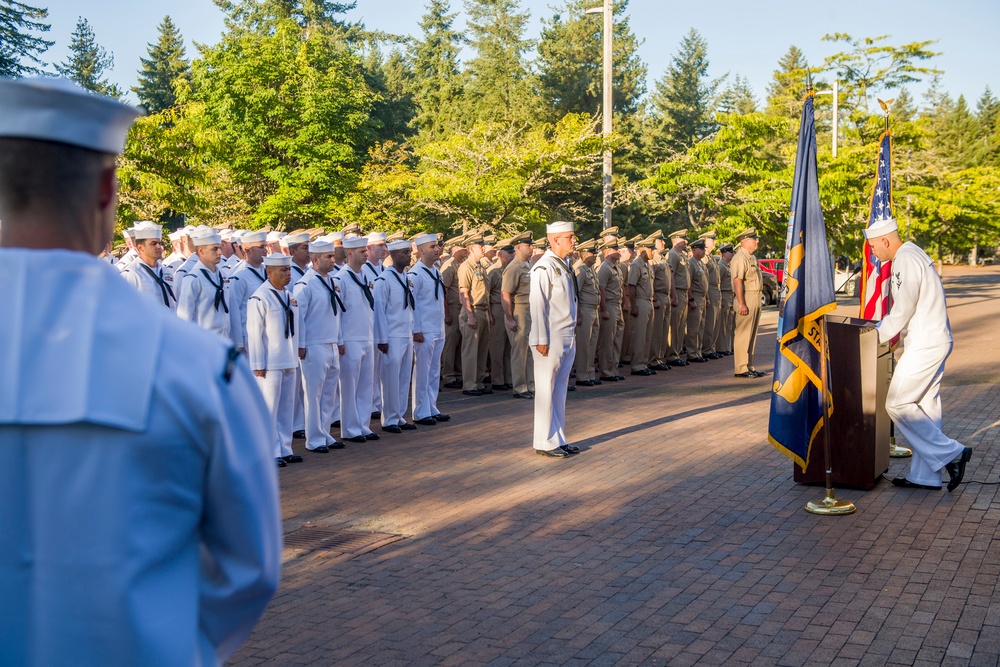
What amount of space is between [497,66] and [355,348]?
49.0 metres

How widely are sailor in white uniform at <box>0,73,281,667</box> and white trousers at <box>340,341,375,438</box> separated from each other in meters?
10.4

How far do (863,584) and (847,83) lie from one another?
35.8m

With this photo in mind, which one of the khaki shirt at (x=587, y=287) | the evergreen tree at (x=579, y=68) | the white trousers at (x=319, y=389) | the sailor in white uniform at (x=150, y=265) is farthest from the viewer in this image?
the evergreen tree at (x=579, y=68)

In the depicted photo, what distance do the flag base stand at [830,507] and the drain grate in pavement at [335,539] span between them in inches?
133

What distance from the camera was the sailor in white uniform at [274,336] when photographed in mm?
10922

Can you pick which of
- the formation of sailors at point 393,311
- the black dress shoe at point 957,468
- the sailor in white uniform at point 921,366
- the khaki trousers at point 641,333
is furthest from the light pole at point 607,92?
the black dress shoe at point 957,468

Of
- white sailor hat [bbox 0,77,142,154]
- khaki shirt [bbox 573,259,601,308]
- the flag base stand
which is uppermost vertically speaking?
white sailor hat [bbox 0,77,142,154]

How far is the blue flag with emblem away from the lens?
30.1 ft

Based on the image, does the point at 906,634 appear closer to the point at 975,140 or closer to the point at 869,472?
the point at 869,472

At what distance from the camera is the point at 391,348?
13406mm

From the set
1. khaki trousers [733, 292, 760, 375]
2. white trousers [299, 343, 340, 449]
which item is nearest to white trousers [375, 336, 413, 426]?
white trousers [299, 343, 340, 449]

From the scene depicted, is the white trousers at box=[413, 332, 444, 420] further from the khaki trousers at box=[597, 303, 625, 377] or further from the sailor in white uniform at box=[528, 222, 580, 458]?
the khaki trousers at box=[597, 303, 625, 377]

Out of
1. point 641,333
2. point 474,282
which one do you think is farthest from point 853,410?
point 641,333

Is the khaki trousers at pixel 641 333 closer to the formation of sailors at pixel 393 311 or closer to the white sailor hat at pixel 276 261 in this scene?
the formation of sailors at pixel 393 311
